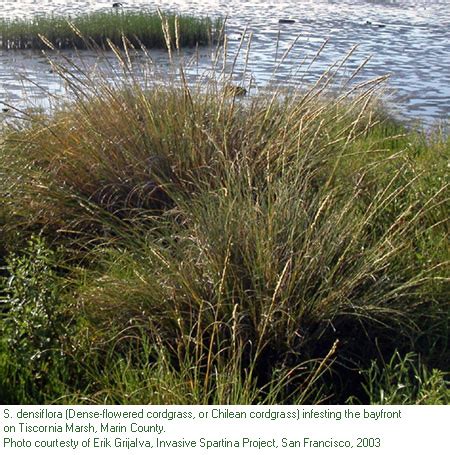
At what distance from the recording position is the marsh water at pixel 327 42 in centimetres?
1153

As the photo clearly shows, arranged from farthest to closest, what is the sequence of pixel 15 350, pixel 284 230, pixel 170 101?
pixel 170 101, pixel 284 230, pixel 15 350

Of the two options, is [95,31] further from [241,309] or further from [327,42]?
[241,309]

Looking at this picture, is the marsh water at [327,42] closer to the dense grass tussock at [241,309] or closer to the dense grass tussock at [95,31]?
the dense grass tussock at [95,31]

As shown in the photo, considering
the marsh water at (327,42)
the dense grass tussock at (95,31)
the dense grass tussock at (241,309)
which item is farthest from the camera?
the dense grass tussock at (95,31)

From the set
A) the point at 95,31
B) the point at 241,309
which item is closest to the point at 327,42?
the point at 95,31

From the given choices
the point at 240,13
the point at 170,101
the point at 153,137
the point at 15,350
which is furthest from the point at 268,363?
the point at 240,13

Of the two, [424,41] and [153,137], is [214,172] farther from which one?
[424,41]

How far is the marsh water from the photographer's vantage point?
11531 millimetres

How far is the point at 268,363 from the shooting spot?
3.54 meters

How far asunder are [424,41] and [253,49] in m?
3.91

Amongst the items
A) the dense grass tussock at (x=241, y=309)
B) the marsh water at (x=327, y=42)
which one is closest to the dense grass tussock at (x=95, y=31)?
the marsh water at (x=327, y=42)

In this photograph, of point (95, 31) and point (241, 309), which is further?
point (95, 31)

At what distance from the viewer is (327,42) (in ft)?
42.2
